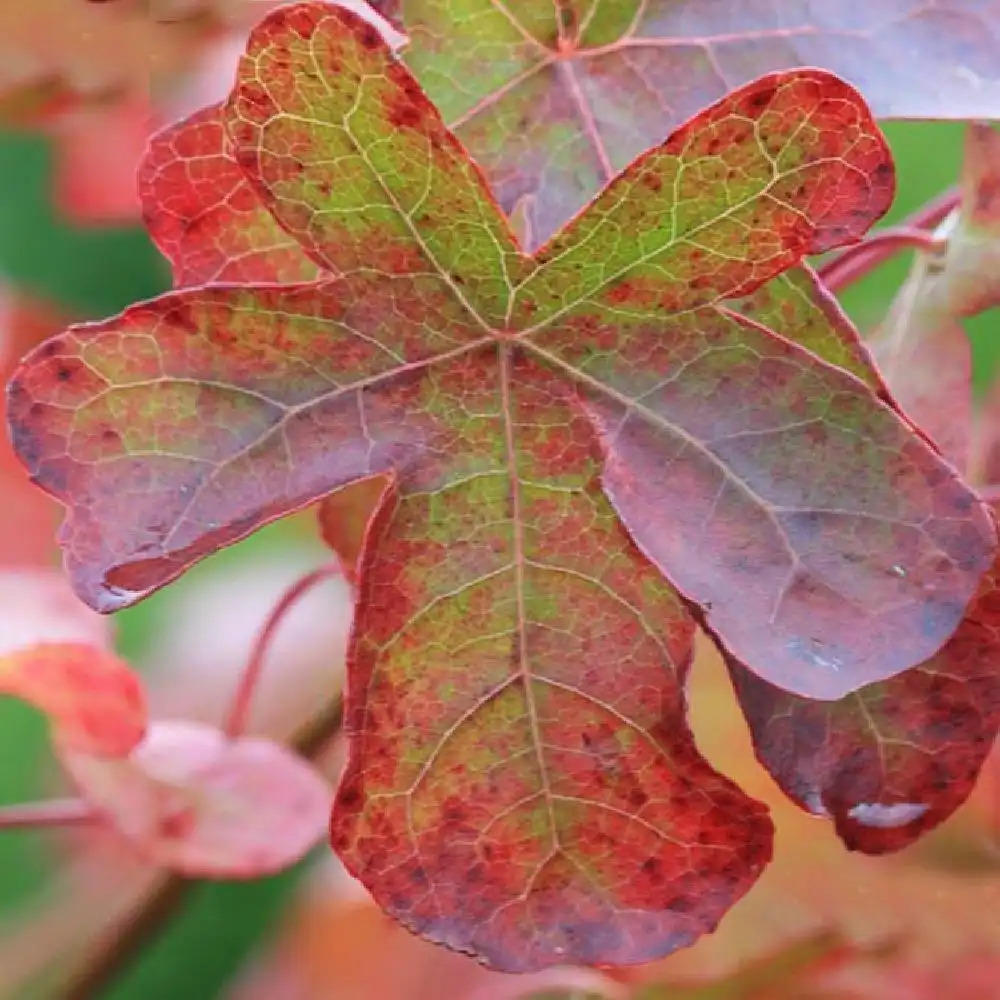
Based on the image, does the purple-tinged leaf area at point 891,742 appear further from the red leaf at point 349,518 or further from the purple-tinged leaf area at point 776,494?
the red leaf at point 349,518

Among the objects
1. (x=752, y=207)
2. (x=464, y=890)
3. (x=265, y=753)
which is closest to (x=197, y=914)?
(x=265, y=753)

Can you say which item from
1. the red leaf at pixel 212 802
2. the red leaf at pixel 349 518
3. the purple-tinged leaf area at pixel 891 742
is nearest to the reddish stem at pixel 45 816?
the red leaf at pixel 212 802

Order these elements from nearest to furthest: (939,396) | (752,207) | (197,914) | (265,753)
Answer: (752,207)
(939,396)
(265,753)
(197,914)

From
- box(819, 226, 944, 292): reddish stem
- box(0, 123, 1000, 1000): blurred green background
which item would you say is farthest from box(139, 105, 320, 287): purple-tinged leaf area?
box(0, 123, 1000, 1000): blurred green background

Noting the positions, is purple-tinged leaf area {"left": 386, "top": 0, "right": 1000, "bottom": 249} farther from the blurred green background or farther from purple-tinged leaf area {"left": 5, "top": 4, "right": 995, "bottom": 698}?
the blurred green background

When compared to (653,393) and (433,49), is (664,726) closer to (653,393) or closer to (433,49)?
(653,393)
